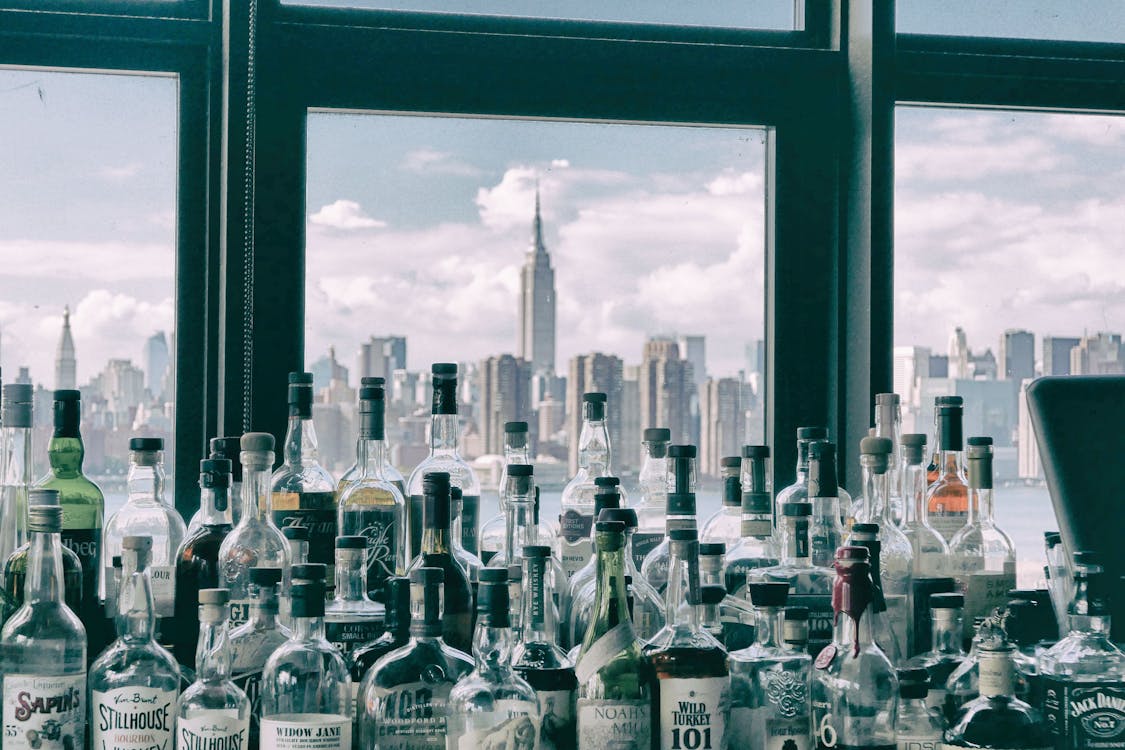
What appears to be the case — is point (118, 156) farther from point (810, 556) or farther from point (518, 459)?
point (810, 556)

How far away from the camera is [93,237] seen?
2.10 meters

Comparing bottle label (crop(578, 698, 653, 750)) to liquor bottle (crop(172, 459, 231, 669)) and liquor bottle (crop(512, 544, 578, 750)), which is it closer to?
liquor bottle (crop(512, 544, 578, 750))

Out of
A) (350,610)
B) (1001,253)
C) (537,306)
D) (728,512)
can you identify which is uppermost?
(1001,253)

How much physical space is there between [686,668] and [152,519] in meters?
Result: 0.73

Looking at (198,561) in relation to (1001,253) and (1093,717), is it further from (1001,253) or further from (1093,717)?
(1001,253)

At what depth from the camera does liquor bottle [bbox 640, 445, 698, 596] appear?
1.57 meters

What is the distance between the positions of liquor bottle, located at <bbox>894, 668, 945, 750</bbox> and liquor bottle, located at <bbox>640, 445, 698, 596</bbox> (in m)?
0.30

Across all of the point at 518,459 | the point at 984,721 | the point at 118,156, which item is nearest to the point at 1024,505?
the point at 984,721

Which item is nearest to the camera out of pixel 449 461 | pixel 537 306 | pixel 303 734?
pixel 303 734

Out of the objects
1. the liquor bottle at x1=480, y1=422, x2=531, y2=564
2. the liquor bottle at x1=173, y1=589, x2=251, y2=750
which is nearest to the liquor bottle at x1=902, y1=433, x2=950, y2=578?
the liquor bottle at x1=480, y1=422, x2=531, y2=564

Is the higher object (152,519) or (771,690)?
(152,519)

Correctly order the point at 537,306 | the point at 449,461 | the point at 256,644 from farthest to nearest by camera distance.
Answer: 1. the point at 537,306
2. the point at 449,461
3. the point at 256,644

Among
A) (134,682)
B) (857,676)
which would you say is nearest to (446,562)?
(134,682)

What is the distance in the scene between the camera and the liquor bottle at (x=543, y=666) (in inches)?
57.8
